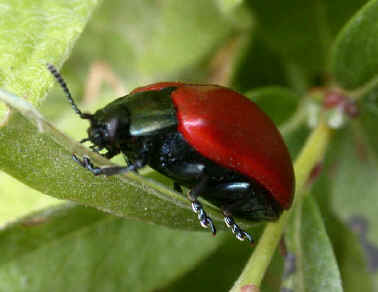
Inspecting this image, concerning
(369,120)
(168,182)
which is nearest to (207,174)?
(168,182)

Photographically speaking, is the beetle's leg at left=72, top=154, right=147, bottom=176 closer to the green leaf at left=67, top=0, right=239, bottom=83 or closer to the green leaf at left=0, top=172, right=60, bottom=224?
the green leaf at left=0, top=172, right=60, bottom=224

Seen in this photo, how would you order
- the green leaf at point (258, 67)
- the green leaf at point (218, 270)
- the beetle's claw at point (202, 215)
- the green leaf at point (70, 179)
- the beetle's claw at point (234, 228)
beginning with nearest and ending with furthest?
1. the green leaf at point (70, 179)
2. the beetle's claw at point (202, 215)
3. the beetle's claw at point (234, 228)
4. the green leaf at point (218, 270)
5. the green leaf at point (258, 67)

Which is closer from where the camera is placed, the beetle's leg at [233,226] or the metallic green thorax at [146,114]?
the beetle's leg at [233,226]

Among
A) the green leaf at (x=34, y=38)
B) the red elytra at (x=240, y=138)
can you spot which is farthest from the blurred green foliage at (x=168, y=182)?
the red elytra at (x=240, y=138)

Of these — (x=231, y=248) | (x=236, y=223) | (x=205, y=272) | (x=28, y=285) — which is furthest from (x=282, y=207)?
(x=28, y=285)

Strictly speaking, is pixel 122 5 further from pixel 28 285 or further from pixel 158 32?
pixel 28 285

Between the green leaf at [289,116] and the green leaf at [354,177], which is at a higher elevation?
the green leaf at [289,116]

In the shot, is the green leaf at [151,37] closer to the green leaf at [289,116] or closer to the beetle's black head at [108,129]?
the green leaf at [289,116]

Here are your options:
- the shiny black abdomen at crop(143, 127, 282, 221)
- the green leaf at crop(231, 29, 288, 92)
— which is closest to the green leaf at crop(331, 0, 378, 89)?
the shiny black abdomen at crop(143, 127, 282, 221)
